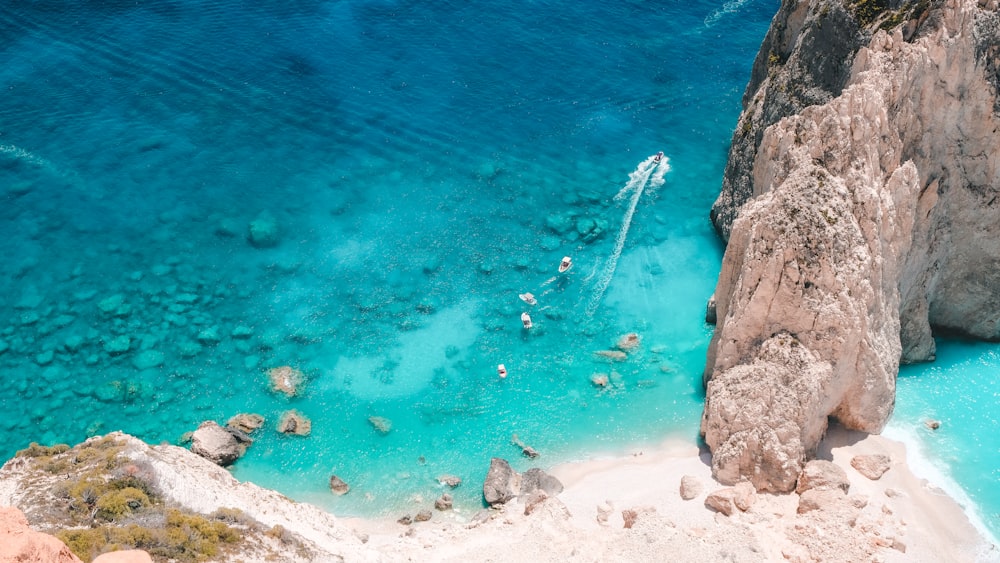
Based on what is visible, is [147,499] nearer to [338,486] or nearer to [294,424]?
[338,486]

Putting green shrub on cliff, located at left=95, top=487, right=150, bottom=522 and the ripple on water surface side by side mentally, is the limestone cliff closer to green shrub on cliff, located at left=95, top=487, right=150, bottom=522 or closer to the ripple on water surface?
green shrub on cliff, located at left=95, top=487, right=150, bottom=522

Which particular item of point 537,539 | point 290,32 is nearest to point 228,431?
point 537,539

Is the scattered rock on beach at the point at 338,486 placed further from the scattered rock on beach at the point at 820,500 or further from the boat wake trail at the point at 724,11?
the boat wake trail at the point at 724,11

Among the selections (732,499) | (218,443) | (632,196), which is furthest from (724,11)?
(218,443)

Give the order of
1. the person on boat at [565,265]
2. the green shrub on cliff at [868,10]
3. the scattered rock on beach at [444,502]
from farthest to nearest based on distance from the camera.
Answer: the person on boat at [565,265] → the green shrub on cliff at [868,10] → the scattered rock on beach at [444,502]

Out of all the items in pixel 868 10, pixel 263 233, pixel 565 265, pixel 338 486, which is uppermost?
pixel 868 10

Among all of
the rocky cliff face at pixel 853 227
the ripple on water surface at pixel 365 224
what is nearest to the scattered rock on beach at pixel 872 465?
the rocky cliff face at pixel 853 227

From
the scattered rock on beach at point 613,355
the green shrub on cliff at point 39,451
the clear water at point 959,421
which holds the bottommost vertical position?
the green shrub on cliff at point 39,451
